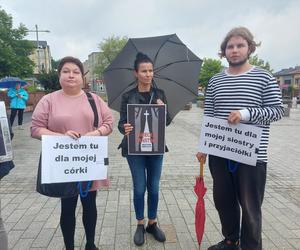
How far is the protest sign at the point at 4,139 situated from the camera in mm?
2240

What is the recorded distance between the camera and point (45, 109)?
2.62 metres

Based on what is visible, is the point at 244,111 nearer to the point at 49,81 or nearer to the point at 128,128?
the point at 128,128

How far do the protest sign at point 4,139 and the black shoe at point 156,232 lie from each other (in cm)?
183

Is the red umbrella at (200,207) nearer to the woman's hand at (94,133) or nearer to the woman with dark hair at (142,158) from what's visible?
the woman with dark hair at (142,158)

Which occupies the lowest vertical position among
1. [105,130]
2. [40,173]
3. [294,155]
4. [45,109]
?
[294,155]

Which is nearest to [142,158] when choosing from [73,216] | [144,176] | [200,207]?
[144,176]

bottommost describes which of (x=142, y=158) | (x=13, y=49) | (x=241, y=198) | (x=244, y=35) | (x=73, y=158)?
(x=241, y=198)

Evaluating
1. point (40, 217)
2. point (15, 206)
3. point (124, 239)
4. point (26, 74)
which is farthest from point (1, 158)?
point (26, 74)

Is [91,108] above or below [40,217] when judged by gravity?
above

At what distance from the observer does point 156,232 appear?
345 centimetres

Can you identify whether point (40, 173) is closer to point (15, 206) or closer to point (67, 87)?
point (67, 87)

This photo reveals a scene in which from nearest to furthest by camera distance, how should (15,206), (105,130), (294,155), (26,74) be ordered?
(105,130)
(15,206)
(294,155)
(26,74)

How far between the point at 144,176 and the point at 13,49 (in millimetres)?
30182

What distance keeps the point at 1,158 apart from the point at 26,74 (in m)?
30.7
